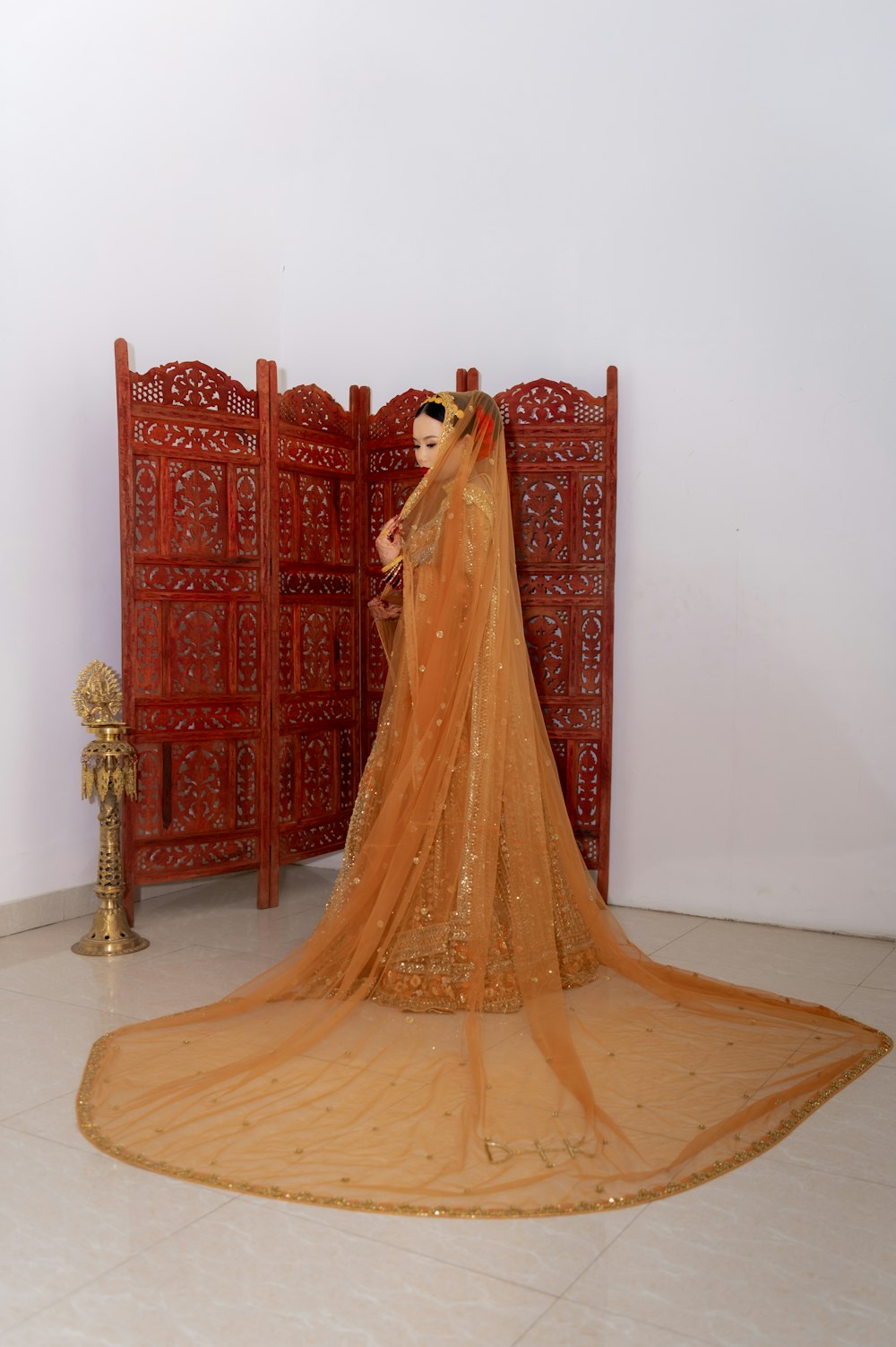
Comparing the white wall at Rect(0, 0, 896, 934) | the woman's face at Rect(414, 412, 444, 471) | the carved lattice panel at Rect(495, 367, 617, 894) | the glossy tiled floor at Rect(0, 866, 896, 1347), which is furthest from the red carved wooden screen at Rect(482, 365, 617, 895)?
the glossy tiled floor at Rect(0, 866, 896, 1347)

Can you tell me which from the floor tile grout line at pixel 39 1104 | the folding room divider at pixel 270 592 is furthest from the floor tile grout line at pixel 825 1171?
the folding room divider at pixel 270 592

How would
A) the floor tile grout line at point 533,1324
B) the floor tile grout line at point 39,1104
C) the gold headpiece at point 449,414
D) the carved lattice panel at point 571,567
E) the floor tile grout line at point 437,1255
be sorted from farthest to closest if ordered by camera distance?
the carved lattice panel at point 571,567
the gold headpiece at point 449,414
the floor tile grout line at point 39,1104
the floor tile grout line at point 437,1255
the floor tile grout line at point 533,1324

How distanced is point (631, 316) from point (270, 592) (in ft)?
5.44

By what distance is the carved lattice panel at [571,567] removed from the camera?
4.20m

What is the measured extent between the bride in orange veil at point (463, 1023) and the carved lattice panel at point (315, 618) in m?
0.76

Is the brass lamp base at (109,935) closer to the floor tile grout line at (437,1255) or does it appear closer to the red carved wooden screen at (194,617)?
the red carved wooden screen at (194,617)

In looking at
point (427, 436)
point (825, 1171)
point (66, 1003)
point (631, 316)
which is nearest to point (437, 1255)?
point (825, 1171)

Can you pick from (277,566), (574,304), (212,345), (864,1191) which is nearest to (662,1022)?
(864,1191)

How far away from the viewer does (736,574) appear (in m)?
4.14

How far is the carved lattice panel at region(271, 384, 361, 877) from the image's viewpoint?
4281 mm

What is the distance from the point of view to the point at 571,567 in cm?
424

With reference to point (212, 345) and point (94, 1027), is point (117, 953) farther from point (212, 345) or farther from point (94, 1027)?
point (212, 345)

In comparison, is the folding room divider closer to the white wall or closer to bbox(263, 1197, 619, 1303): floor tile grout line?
the white wall

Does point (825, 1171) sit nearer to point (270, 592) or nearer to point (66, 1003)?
point (66, 1003)
